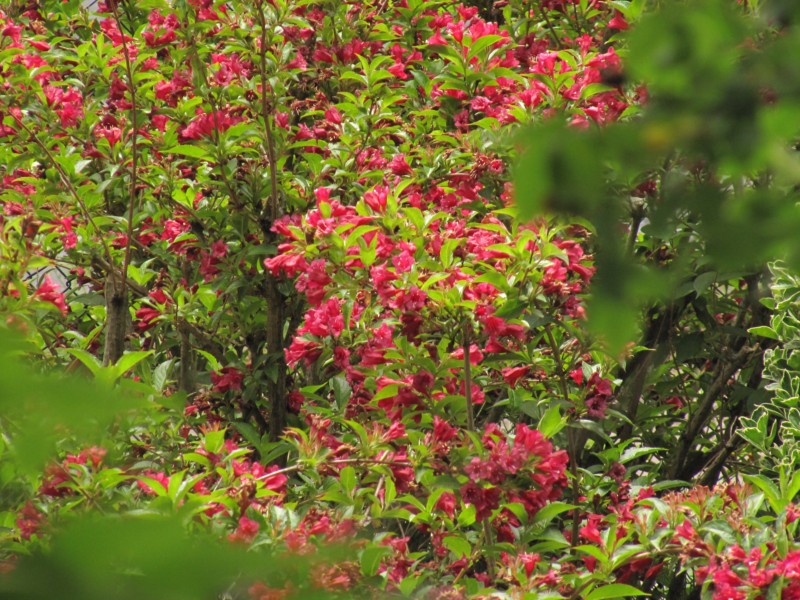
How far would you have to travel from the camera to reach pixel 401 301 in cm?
263

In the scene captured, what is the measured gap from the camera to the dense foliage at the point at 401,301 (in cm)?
69

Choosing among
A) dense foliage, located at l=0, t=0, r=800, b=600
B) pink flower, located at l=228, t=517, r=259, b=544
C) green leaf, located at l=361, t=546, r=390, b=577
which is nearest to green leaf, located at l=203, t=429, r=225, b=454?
dense foliage, located at l=0, t=0, r=800, b=600

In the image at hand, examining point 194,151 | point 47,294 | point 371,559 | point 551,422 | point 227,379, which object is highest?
point 194,151

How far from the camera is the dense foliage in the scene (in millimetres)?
686

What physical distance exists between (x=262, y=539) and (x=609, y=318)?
1.63 meters

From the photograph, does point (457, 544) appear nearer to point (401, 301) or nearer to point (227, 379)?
point (401, 301)

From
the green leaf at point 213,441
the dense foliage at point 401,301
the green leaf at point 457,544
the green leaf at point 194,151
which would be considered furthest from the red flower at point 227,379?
the green leaf at point 457,544

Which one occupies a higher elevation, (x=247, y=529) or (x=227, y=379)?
(x=247, y=529)

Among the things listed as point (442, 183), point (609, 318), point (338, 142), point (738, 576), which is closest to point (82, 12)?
point (338, 142)

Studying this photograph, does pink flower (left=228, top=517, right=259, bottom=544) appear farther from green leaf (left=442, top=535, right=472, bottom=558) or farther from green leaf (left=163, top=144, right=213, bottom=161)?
green leaf (left=163, top=144, right=213, bottom=161)

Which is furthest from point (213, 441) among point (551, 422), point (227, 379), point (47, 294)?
point (227, 379)

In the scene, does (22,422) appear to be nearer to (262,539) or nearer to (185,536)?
(185,536)

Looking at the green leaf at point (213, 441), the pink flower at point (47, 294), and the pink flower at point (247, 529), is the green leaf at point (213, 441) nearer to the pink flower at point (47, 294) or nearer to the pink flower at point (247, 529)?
the pink flower at point (247, 529)

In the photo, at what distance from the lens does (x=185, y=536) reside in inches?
21.8
